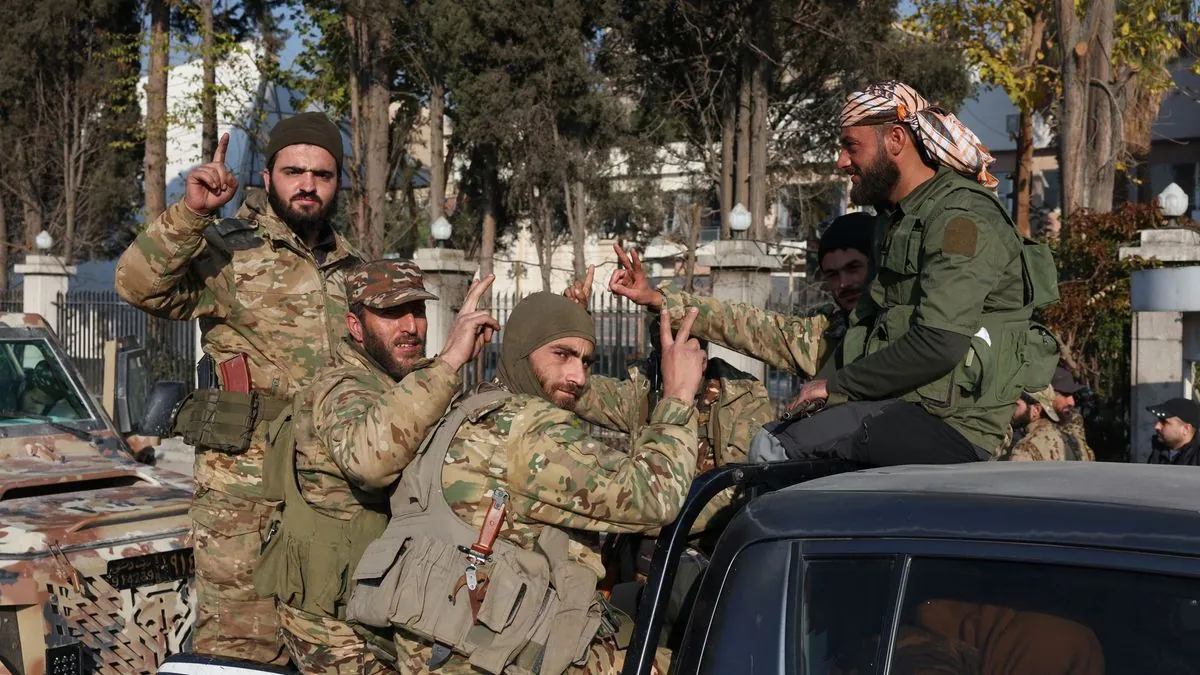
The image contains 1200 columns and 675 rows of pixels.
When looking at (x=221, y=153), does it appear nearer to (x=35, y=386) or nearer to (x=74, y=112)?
(x=35, y=386)

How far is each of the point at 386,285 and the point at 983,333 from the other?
1.54 meters

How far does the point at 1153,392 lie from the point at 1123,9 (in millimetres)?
10899

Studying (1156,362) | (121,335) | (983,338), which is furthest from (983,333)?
(121,335)

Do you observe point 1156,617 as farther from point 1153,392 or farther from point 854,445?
point 1153,392

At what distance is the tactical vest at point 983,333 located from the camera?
278 cm

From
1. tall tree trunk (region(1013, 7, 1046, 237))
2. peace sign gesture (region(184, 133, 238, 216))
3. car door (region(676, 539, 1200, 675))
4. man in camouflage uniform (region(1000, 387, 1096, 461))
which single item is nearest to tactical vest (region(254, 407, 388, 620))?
peace sign gesture (region(184, 133, 238, 216))

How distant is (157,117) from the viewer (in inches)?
768

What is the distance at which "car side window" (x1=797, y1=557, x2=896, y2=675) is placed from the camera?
188 cm

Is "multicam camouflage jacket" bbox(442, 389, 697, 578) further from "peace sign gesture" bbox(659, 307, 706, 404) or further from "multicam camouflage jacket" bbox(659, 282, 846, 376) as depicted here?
"multicam camouflage jacket" bbox(659, 282, 846, 376)

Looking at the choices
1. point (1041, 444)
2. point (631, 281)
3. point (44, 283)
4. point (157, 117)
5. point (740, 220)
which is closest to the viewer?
point (631, 281)

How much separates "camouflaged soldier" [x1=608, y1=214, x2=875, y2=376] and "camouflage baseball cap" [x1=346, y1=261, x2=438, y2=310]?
74cm

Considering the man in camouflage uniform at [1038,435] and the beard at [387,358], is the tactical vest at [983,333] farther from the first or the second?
the man in camouflage uniform at [1038,435]

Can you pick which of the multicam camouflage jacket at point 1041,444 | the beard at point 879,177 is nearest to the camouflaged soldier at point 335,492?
the beard at point 879,177

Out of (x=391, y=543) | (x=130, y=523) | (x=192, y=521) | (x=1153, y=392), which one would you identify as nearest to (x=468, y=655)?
(x=391, y=543)
